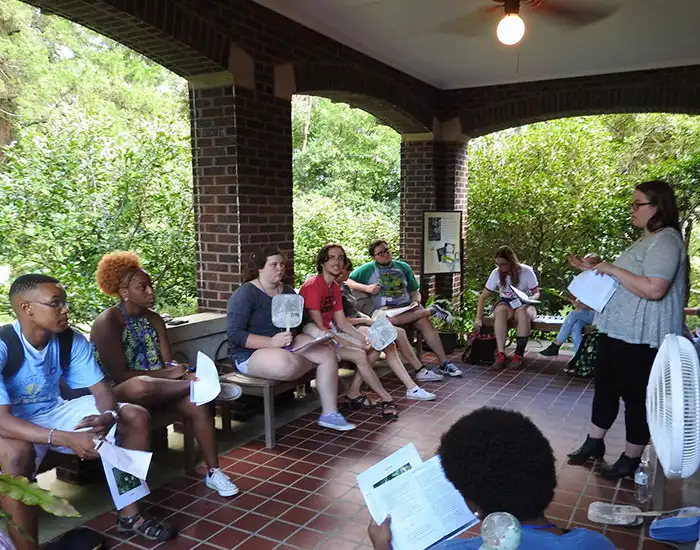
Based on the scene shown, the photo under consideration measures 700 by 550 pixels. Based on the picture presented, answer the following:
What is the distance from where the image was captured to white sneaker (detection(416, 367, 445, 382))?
5.16m

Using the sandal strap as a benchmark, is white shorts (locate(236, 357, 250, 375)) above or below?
above

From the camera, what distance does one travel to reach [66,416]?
2590 millimetres

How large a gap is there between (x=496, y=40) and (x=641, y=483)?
4.06m

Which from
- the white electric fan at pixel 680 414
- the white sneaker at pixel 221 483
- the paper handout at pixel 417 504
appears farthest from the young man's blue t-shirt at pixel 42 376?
Answer: the white electric fan at pixel 680 414

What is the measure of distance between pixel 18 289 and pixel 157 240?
319 centimetres

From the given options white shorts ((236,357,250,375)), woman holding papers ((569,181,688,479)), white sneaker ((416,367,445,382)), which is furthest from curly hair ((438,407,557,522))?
white sneaker ((416,367,445,382))

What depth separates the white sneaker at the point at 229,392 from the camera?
3421mm

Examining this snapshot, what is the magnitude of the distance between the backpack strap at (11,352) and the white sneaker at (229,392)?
4.03ft

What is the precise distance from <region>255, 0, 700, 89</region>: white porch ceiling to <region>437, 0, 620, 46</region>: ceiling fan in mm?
46

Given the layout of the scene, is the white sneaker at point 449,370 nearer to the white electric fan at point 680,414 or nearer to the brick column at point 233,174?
the brick column at point 233,174

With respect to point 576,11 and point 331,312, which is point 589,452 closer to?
point 331,312

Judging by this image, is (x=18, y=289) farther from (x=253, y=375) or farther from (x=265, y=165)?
(x=265, y=165)

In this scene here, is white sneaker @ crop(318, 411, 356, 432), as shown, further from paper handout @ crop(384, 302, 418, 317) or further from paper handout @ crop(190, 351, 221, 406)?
paper handout @ crop(384, 302, 418, 317)

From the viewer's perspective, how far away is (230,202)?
4.21m
